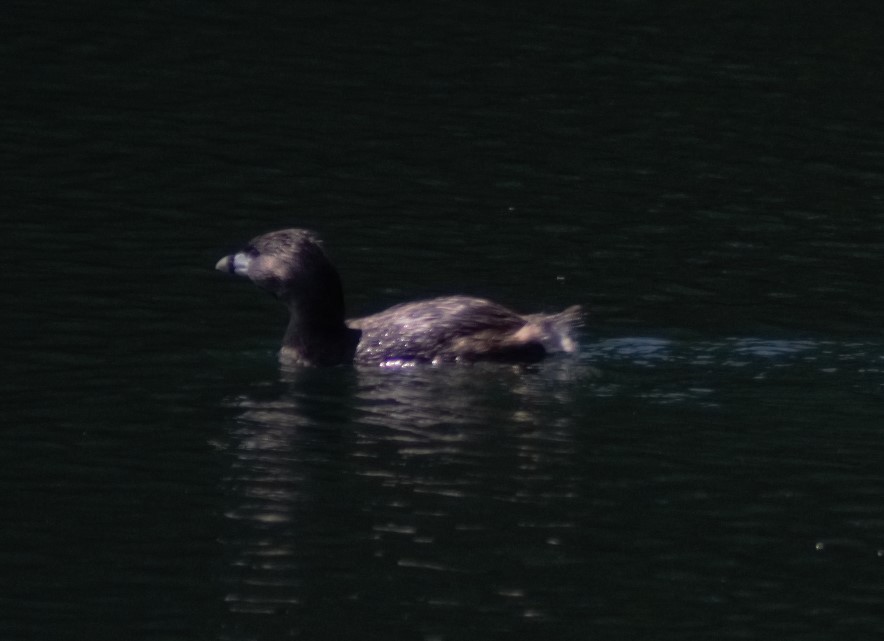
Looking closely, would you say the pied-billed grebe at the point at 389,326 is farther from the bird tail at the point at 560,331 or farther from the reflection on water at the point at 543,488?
the reflection on water at the point at 543,488

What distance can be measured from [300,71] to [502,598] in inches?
548

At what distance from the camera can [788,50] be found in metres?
25.0

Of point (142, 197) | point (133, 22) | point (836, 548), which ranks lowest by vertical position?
point (836, 548)

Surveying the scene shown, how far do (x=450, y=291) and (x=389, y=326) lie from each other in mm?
1458

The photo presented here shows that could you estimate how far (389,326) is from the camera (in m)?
Result: 15.2

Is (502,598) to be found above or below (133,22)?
below

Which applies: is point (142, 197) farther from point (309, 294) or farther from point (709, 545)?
point (709, 545)

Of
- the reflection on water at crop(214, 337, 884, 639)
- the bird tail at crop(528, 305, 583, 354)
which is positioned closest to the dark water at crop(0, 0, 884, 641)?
the reflection on water at crop(214, 337, 884, 639)

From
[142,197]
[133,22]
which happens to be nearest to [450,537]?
[142,197]

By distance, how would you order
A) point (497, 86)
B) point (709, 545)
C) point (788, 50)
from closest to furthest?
point (709, 545) < point (497, 86) < point (788, 50)

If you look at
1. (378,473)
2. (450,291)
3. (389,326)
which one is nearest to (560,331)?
(389,326)

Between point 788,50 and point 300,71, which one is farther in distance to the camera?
point 788,50

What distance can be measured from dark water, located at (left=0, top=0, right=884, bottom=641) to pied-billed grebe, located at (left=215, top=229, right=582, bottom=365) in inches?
10.8

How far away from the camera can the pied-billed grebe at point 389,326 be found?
1499cm
